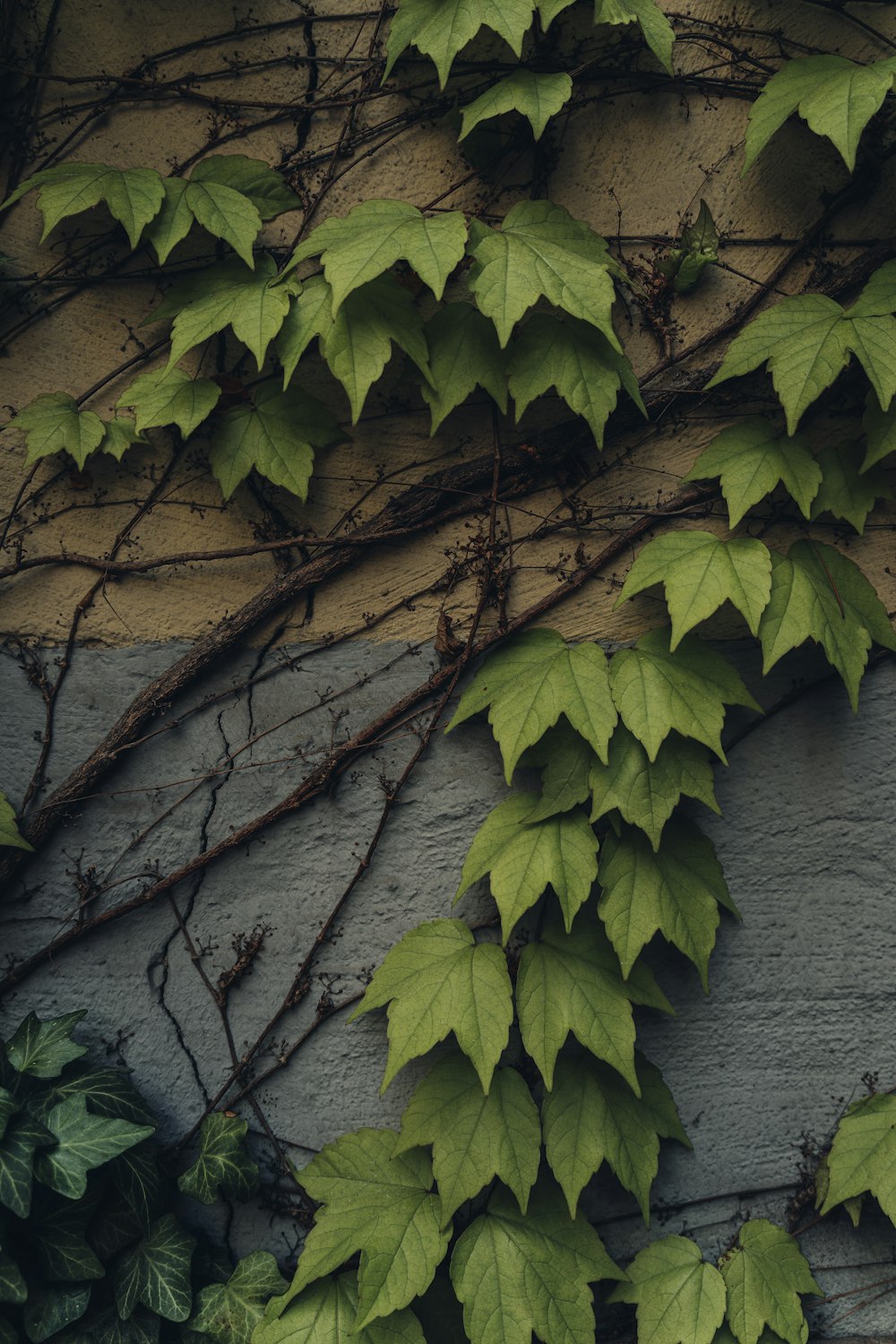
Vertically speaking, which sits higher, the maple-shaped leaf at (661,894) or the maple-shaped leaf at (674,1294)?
the maple-shaped leaf at (661,894)

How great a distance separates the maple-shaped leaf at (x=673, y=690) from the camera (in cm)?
202

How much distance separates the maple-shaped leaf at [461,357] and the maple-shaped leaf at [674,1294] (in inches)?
77.9

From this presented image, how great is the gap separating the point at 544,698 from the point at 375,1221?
1.18m

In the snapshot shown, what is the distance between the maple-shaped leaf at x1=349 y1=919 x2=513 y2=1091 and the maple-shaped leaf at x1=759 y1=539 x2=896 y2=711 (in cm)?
90

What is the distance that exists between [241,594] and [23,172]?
1086 millimetres

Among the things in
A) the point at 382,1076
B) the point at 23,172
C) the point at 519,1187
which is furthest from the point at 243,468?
the point at 519,1187

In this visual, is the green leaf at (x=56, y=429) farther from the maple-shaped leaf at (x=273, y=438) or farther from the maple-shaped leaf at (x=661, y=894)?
the maple-shaped leaf at (x=661, y=894)

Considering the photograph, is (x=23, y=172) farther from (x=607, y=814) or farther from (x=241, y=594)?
(x=607, y=814)

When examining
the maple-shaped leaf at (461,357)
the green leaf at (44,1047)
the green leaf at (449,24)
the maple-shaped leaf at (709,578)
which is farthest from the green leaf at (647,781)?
the green leaf at (449,24)

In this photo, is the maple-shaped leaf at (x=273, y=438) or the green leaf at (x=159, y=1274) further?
the maple-shaped leaf at (x=273, y=438)

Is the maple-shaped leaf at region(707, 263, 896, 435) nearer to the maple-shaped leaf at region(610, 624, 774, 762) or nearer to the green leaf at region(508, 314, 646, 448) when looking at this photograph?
the green leaf at region(508, 314, 646, 448)

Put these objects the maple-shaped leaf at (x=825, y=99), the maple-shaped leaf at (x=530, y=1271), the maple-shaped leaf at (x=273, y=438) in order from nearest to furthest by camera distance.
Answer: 1. the maple-shaped leaf at (x=825, y=99)
2. the maple-shaped leaf at (x=530, y=1271)
3. the maple-shaped leaf at (x=273, y=438)

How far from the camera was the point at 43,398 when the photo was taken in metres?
2.21

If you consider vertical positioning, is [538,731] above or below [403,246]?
below
